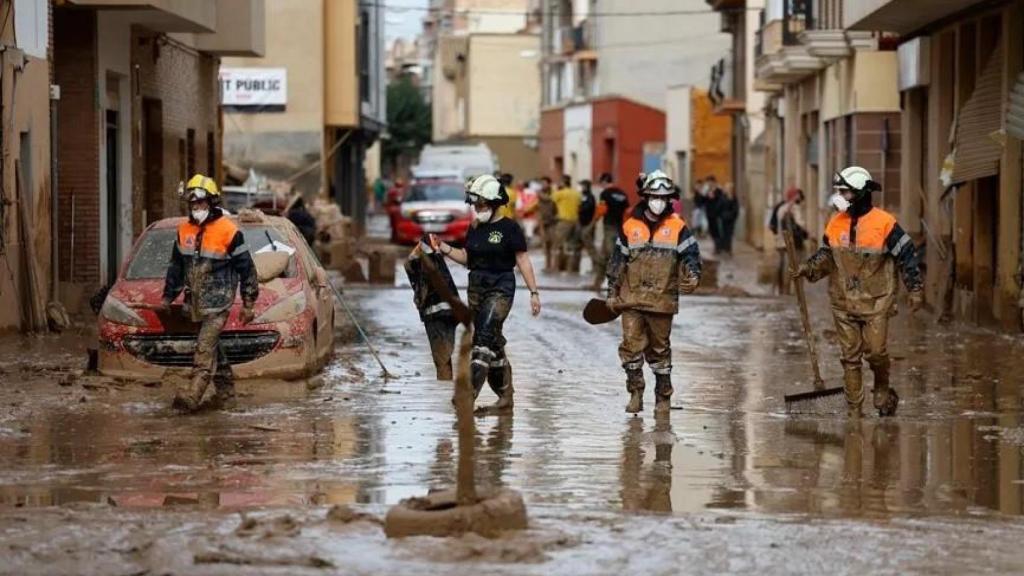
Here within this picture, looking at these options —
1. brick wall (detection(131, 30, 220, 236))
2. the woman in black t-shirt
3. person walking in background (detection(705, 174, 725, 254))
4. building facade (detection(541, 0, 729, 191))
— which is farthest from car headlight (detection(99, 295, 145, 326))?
building facade (detection(541, 0, 729, 191))

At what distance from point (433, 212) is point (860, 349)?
32.9 metres

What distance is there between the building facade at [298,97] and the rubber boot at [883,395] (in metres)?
34.3

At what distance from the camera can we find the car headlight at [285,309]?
15.7 m

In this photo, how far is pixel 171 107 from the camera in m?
31.4

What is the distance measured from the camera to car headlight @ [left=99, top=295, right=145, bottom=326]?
15.6 m

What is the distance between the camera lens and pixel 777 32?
4303 centimetres

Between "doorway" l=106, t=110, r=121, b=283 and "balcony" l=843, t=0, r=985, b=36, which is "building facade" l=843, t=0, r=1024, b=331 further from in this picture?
"doorway" l=106, t=110, r=121, b=283

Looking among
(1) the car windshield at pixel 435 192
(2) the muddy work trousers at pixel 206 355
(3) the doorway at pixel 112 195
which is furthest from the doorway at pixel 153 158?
(1) the car windshield at pixel 435 192

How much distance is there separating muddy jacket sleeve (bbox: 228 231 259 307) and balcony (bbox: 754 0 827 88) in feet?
74.8

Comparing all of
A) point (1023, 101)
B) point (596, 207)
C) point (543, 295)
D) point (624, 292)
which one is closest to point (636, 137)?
point (596, 207)

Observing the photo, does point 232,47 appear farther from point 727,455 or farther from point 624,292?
point 727,455

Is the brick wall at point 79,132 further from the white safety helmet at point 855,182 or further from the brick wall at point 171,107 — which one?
the white safety helmet at point 855,182

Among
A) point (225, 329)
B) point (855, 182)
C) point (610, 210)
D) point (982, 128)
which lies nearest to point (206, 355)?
point (225, 329)

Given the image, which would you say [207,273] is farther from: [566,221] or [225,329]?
[566,221]
